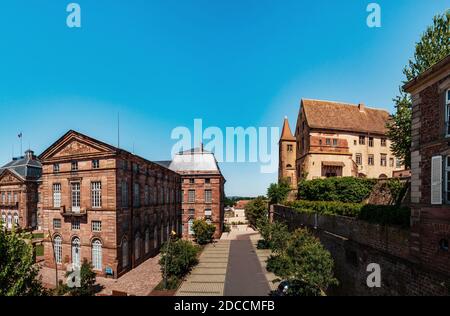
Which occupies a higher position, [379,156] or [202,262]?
[379,156]

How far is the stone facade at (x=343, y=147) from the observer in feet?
137

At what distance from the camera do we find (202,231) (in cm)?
4119

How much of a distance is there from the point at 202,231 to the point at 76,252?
62.3ft

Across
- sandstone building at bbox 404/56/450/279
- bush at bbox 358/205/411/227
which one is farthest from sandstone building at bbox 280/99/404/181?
sandstone building at bbox 404/56/450/279

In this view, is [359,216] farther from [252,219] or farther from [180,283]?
[252,219]

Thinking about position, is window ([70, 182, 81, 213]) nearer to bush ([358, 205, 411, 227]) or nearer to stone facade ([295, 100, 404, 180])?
bush ([358, 205, 411, 227])

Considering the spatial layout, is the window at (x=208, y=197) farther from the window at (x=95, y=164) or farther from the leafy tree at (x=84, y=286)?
the leafy tree at (x=84, y=286)

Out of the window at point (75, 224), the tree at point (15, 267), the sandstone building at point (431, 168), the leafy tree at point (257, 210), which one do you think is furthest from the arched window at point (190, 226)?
the sandstone building at point (431, 168)

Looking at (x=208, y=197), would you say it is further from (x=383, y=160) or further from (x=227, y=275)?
(x=383, y=160)

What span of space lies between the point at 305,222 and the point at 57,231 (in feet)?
84.2

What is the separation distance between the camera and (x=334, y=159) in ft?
138

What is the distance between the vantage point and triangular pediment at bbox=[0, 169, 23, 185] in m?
52.8
